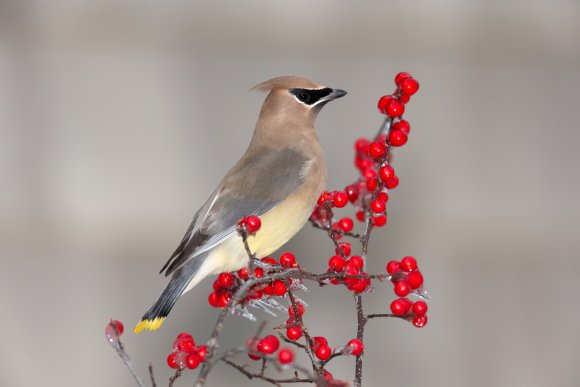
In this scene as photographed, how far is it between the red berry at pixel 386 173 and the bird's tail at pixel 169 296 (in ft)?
1.76

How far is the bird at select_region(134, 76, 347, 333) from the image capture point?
172 centimetres

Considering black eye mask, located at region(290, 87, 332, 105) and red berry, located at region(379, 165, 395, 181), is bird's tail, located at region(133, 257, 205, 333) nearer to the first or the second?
black eye mask, located at region(290, 87, 332, 105)

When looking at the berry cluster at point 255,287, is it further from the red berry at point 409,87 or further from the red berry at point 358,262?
the red berry at point 409,87

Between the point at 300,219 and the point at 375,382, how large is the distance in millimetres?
1312

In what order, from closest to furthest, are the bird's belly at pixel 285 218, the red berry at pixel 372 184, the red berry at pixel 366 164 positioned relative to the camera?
the red berry at pixel 372 184
the red berry at pixel 366 164
the bird's belly at pixel 285 218

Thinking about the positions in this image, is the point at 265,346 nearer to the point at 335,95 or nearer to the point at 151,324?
the point at 151,324

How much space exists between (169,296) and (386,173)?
59 cm

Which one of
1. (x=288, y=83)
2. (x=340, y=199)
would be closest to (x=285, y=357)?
(x=340, y=199)

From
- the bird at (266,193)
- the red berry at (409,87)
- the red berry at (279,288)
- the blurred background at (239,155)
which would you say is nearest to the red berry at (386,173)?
the red berry at (409,87)

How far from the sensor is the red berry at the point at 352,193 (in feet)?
4.75

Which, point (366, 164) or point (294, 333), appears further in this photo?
point (366, 164)

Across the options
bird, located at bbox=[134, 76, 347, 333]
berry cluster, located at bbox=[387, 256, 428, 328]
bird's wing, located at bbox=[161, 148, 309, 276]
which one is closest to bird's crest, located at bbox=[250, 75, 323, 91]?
bird, located at bbox=[134, 76, 347, 333]

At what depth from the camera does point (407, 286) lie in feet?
3.86

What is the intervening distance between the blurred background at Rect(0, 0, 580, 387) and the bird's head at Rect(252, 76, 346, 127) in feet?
3.09
